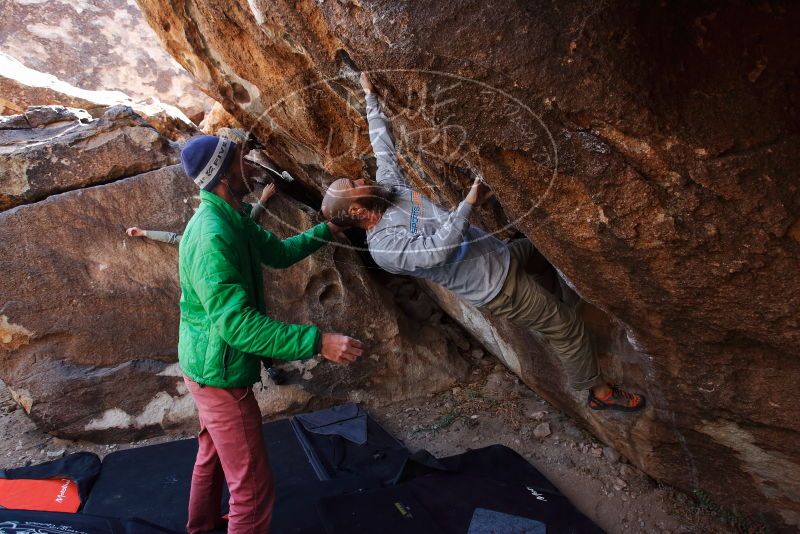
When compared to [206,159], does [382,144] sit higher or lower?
higher

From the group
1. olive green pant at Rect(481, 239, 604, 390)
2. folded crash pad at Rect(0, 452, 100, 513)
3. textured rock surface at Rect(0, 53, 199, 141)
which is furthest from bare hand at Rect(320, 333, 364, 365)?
textured rock surface at Rect(0, 53, 199, 141)

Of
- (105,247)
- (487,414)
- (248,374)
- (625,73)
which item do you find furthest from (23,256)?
(625,73)

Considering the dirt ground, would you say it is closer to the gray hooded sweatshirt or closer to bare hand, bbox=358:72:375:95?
the gray hooded sweatshirt

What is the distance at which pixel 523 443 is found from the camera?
13.1 feet

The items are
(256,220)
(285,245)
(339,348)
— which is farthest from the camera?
(256,220)

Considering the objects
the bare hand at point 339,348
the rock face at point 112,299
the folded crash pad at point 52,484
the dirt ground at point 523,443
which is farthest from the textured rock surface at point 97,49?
the bare hand at point 339,348

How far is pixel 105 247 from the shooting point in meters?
4.34

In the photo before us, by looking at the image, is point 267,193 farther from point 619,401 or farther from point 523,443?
point 619,401

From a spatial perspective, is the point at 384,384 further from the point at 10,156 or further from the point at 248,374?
the point at 10,156

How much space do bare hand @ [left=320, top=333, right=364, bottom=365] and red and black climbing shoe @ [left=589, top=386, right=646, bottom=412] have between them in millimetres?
1856

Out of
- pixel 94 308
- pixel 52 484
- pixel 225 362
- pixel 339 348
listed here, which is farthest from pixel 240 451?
pixel 94 308

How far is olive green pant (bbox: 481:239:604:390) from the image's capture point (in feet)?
10.0

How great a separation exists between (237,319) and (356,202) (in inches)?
38.5

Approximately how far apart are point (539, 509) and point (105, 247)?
3.55m
